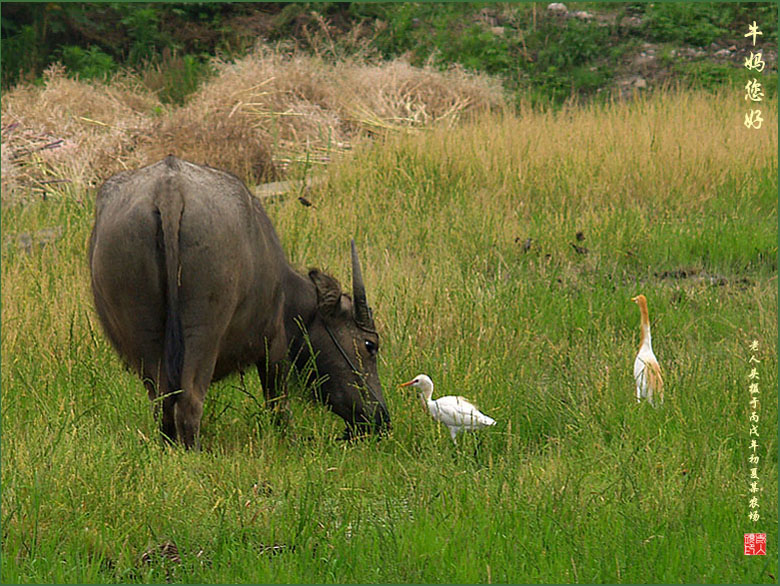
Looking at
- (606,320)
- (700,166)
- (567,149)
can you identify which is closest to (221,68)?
(567,149)

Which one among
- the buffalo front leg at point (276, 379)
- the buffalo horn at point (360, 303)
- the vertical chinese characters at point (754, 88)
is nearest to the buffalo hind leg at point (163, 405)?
the buffalo front leg at point (276, 379)

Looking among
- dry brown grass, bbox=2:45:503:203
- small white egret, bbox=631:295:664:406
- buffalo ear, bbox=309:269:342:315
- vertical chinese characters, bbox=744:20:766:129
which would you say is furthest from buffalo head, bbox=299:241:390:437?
dry brown grass, bbox=2:45:503:203

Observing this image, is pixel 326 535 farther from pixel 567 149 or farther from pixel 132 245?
pixel 567 149

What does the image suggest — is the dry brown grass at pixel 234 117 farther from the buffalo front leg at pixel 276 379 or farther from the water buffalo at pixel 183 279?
the water buffalo at pixel 183 279

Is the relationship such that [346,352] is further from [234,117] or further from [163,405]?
[234,117]

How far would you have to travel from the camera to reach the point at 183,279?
15.5 feet

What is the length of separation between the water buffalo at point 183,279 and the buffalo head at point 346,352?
423 mm

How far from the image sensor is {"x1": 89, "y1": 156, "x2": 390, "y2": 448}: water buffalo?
15.4ft

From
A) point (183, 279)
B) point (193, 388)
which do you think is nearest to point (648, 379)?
point (193, 388)

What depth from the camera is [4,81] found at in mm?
17688

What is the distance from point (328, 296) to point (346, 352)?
0.35m

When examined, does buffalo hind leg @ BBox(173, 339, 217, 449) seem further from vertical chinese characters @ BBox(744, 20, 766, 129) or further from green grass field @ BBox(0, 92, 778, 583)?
vertical chinese characters @ BBox(744, 20, 766, 129)

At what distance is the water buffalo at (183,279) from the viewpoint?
15.4 ft

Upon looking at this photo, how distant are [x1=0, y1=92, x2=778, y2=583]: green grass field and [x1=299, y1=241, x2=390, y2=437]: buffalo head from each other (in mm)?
219
